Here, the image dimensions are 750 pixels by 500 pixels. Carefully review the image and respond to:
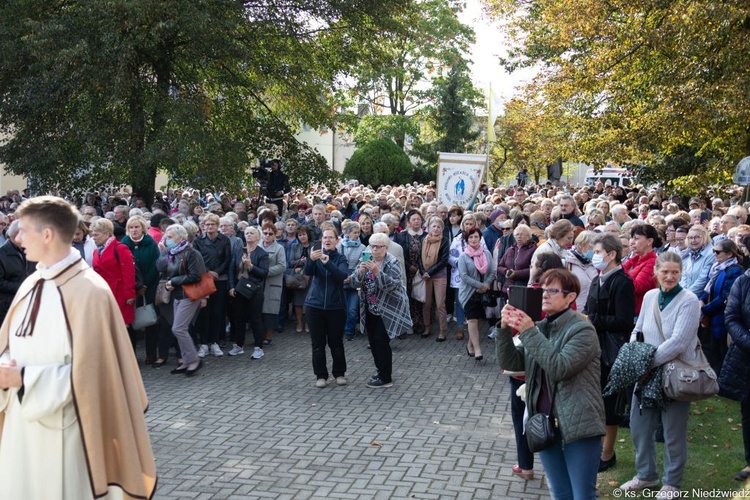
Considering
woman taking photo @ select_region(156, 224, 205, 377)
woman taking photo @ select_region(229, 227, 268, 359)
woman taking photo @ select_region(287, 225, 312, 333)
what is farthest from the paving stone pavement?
woman taking photo @ select_region(287, 225, 312, 333)

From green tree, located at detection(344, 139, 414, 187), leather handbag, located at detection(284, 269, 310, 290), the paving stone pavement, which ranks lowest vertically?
the paving stone pavement

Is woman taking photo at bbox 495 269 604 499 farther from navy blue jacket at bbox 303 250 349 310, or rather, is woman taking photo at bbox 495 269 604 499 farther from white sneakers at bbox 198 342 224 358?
white sneakers at bbox 198 342 224 358

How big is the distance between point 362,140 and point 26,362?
48187 mm

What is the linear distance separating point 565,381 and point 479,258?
21.7 ft

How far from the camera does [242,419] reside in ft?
27.5

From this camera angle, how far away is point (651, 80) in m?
16.0

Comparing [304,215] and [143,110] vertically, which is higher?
[143,110]

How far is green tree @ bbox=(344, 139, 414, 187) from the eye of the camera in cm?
3831

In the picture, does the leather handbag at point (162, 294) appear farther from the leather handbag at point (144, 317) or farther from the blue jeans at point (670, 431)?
the blue jeans at point (670, 431)

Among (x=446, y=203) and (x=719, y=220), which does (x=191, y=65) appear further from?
(x=719, y=220)

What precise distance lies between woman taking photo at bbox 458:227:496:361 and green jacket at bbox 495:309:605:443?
606cm

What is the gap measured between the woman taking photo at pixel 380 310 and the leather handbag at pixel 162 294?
261 centimetres

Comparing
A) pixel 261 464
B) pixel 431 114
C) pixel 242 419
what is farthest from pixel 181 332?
pixel 431 114

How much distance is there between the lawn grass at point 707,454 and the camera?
6402 millimetres
